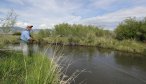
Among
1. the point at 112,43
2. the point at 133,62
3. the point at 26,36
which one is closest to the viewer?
the point at 26,36

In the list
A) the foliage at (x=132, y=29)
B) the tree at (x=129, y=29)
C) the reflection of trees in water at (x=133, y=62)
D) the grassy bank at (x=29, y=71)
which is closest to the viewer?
the grassy bank at (x=29, y=71)

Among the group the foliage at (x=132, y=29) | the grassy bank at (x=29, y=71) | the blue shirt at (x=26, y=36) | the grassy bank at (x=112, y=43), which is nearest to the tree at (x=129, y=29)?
the foliage at (x=132, y=29)

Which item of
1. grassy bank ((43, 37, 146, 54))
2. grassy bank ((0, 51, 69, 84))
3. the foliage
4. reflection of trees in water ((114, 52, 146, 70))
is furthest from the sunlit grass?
the foliage

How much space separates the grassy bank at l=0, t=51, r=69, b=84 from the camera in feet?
13.2

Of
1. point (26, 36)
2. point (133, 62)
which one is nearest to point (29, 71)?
point (26, 36)

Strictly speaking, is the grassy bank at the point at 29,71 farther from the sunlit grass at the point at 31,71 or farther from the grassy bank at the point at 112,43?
the grassy bank at the point at 112,43

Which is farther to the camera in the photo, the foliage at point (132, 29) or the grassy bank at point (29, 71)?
the foliage at point (132, 29)

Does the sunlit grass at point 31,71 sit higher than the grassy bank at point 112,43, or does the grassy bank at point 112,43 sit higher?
the sunlit grass at point 31,71

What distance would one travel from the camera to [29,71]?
6.09 m

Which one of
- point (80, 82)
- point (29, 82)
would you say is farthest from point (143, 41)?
point (29, 82)

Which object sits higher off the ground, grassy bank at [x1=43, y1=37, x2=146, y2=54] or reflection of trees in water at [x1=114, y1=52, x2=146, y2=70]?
grassy bank at [x1=43, y1=37, x2=146, y2=54]

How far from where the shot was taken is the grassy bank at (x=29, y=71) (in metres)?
4.03

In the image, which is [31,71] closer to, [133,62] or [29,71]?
[29,71]

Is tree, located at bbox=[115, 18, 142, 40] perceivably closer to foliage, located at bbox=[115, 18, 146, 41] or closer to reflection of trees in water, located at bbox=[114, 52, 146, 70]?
foliage, located at bbox=[115, 18, 146, 41]
